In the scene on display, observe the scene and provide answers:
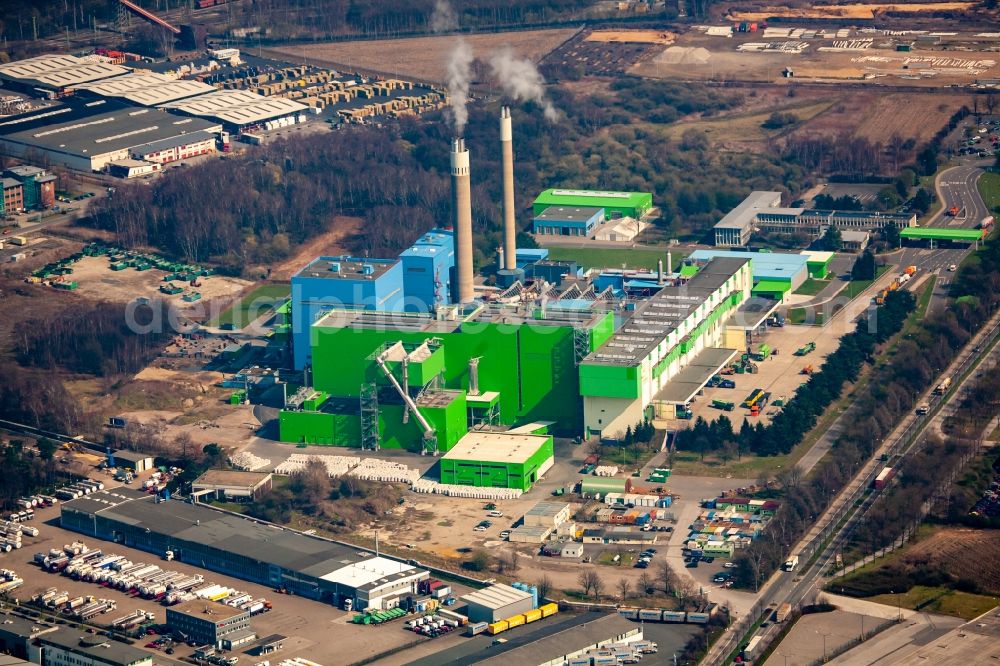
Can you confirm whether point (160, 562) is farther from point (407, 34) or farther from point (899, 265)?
point (407, 34)

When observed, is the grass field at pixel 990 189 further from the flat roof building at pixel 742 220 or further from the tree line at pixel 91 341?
the tree line at pixel 91 341

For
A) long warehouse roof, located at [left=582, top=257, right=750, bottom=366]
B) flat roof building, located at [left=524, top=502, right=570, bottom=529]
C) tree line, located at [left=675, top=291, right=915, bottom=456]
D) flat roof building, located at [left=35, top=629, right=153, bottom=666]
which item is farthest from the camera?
long warehouse roof, located at [left=582, top=257, right=750, bottom=366]

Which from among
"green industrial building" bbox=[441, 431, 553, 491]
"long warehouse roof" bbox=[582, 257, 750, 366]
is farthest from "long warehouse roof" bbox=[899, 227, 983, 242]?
"green industrial building" bbox=[441, 431, 553, 491]

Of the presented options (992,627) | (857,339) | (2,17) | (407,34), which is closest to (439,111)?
(407,34)

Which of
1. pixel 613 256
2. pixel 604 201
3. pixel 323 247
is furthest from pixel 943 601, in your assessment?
pixel 323 247

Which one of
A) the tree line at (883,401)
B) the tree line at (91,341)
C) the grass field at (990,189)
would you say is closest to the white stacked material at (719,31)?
the grass field at (990,189)

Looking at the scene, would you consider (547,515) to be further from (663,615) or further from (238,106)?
(238,106)

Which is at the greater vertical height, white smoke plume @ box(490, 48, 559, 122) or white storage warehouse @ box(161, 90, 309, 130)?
white smoke plume @ box(490, 48, 559, 122)

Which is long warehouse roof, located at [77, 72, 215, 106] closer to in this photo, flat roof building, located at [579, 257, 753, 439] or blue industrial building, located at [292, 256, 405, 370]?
blue industrial building, located at [292, 256, 405, 370]
